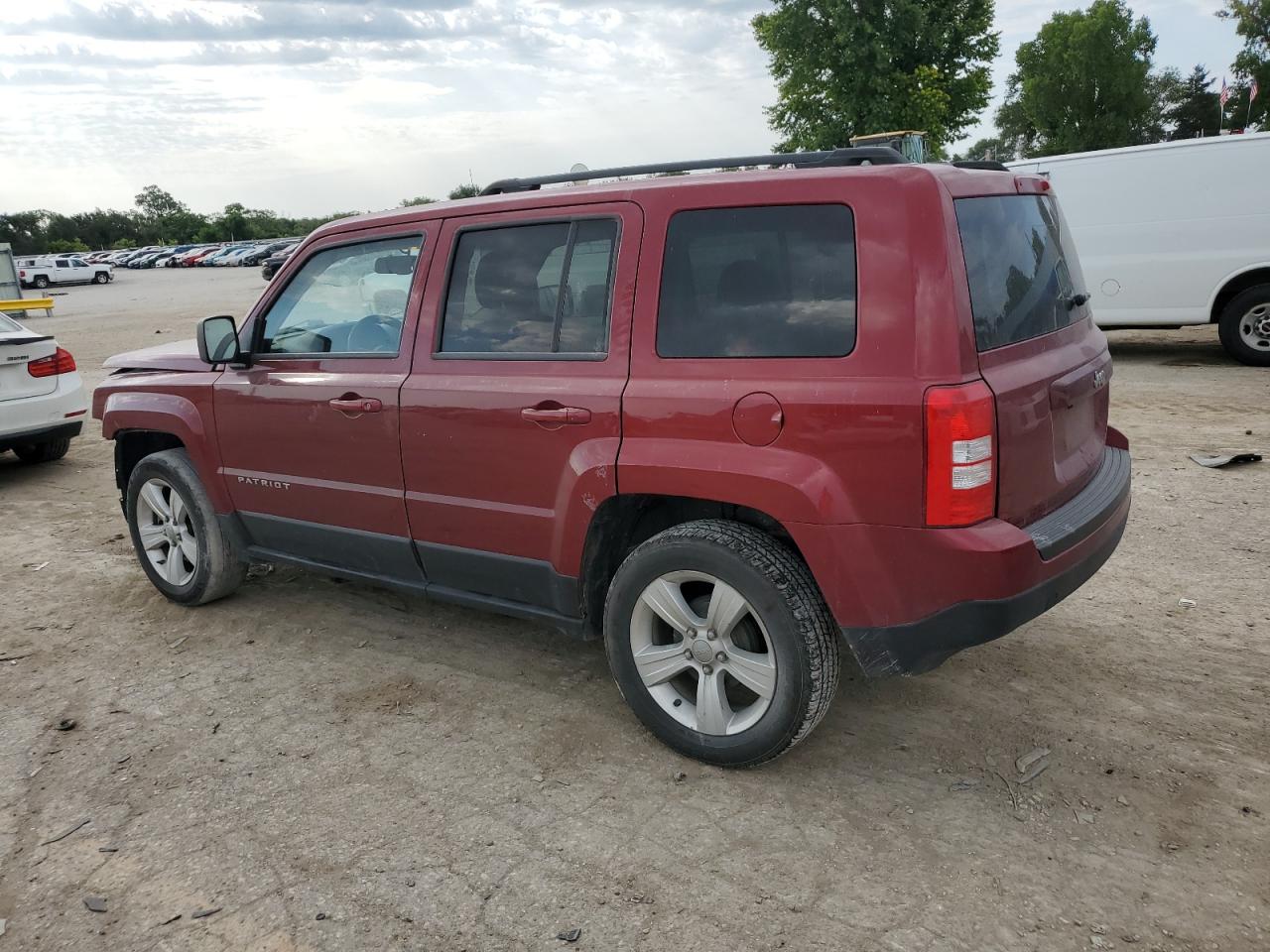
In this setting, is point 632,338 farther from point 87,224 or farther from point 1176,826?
point 87,224

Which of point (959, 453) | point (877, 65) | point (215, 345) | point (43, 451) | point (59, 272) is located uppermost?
point (877, 65)

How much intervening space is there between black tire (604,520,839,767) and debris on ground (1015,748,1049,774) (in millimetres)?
684

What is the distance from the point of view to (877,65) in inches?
1362

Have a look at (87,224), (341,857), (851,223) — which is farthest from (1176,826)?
(87,224)

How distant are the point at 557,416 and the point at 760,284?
0.82 metres

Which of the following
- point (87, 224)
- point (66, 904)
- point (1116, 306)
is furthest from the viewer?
point (87, 224)

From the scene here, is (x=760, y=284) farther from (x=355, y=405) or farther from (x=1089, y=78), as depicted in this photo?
(x=1089, y=78)

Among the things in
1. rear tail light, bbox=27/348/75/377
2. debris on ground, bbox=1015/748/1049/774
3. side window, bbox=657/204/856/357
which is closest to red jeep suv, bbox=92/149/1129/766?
side window, bbox=657/204/856/357

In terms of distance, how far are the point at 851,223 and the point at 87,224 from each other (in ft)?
346

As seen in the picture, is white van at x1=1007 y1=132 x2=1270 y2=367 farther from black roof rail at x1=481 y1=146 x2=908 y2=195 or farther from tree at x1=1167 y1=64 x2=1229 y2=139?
tree at x1=1167 y1=64 x2=1229 y2=139

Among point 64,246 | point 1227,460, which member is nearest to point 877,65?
point 1227,460

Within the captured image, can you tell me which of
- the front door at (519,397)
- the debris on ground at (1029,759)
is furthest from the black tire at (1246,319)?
the front door at (519,397)

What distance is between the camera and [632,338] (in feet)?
10.6

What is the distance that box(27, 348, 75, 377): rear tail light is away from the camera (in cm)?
794
